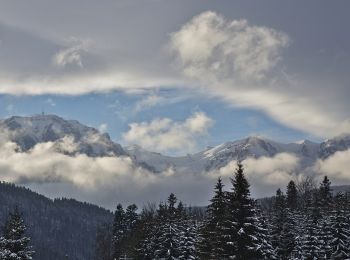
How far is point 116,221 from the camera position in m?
122

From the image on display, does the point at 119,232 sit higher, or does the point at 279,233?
the point at 119,232

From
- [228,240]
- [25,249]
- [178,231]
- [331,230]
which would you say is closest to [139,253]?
[178,231]

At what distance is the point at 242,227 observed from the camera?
4122cm

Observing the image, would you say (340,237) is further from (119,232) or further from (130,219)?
(119,232)

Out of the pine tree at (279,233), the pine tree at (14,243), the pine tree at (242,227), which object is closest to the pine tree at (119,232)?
the pine tree at (279,233)

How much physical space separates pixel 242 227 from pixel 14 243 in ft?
68.3

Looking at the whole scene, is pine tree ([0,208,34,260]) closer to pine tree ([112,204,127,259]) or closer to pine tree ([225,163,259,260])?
pine tree ([225,163,259,260])

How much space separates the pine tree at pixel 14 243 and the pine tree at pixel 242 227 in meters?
18.7

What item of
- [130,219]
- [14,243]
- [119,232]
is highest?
[130,219]

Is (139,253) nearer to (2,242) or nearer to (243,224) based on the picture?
(2,242)

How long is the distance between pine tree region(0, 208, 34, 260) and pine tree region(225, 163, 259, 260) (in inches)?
737

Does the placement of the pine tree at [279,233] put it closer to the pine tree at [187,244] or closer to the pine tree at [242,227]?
the pine tree at [187,244]

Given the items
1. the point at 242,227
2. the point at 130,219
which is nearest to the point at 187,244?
the point at 242,227

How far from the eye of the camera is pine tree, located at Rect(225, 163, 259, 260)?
40.7 meters
